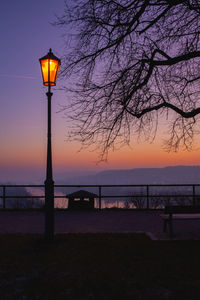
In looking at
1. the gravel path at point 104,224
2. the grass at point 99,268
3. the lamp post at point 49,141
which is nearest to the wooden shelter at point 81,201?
the gravel path at point 104,224

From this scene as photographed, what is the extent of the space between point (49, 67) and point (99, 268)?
522cm

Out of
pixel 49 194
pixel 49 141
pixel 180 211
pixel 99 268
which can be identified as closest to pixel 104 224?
pixel 180 211

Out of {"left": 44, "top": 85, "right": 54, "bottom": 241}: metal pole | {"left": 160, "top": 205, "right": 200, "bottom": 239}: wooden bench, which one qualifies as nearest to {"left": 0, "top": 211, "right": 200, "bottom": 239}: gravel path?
{"left": 160, "top": 205, "right": 200, "bottom": 239}: wooden bench

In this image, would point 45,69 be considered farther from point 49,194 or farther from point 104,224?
point 104,224

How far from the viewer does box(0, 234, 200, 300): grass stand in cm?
426

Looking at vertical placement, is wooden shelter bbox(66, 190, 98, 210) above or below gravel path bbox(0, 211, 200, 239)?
above

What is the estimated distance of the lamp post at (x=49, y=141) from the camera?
759cm

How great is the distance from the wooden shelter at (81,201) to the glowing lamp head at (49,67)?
761 centimetres

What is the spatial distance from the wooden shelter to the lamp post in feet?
22.2

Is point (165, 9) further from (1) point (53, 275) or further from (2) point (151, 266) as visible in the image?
(1) point (53, 275)

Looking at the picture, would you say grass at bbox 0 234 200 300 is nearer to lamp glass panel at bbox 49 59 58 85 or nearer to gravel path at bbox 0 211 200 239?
gravel path at bbox 0 211 200 239

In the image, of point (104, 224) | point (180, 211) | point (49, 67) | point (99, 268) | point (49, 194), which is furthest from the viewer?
point (104, 224)

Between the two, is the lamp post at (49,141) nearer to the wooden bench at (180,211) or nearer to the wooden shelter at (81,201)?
the wooden bench at (180,211)

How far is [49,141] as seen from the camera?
25.9 ft
